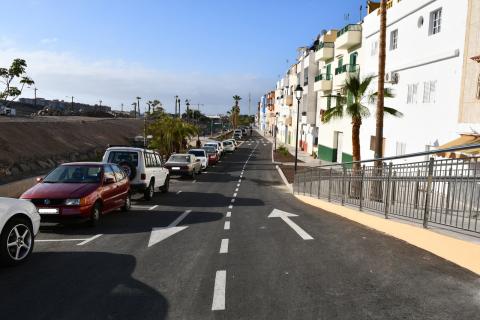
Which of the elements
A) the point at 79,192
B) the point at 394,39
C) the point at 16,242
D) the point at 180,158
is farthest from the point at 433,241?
the point at 180,158

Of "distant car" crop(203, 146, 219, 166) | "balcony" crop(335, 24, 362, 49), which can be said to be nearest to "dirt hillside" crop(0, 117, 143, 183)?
"distant car" crop(203, 146, 219, 166)

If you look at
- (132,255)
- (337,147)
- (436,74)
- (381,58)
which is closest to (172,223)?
(132,255)

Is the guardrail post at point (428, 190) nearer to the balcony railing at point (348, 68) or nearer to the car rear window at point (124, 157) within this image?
the car rear window at point (124, 157)

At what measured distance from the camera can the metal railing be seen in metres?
5.67

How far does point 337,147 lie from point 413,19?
67.2ft

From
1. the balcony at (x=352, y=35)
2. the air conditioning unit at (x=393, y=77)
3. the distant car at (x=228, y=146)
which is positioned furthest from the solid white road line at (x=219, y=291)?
the distant car at (x=228, y=146)

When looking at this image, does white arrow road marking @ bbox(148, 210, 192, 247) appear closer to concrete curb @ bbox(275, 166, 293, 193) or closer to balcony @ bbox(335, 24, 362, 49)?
concrete curb @ bbox(275, 166, 293, 193)

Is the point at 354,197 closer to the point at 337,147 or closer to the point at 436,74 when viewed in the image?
the point at 436,74

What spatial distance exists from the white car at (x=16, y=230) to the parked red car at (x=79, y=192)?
2.48 m

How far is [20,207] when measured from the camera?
6.70 metres

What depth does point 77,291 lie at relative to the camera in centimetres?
516

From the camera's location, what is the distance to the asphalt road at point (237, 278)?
4.42m

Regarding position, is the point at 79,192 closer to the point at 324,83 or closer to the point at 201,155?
the point at 201,155

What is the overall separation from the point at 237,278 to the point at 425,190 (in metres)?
3.59
